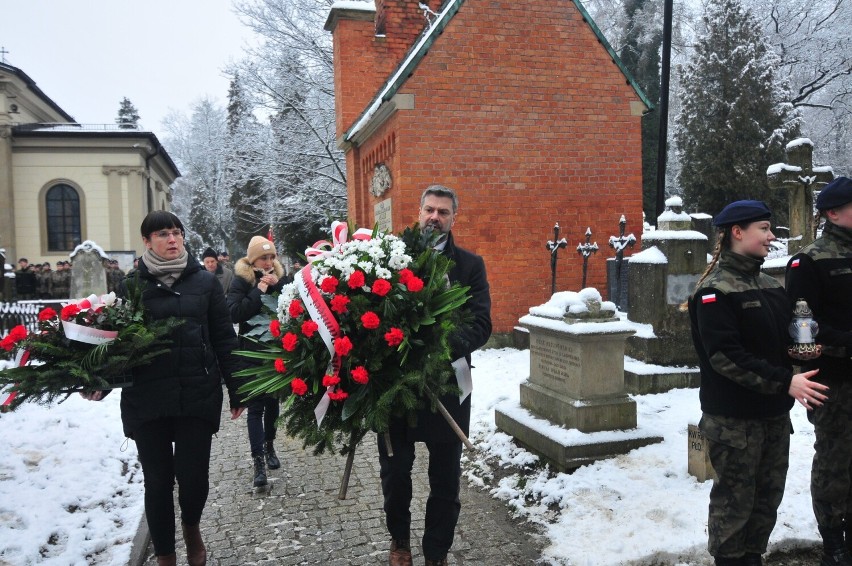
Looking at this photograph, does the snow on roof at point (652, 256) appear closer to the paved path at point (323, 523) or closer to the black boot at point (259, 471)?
the paved path at point (323, 523)

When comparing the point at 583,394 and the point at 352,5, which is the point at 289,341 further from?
the point at 352,5

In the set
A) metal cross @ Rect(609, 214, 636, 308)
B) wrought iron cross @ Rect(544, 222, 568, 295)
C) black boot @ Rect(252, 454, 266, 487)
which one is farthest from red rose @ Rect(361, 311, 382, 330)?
wrought iron cross @ Rect(544, 222, 568, 295)

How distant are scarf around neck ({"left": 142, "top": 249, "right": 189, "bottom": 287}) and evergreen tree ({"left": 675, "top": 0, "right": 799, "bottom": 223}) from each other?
23285 millimetres

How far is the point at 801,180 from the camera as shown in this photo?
7133 millimetres

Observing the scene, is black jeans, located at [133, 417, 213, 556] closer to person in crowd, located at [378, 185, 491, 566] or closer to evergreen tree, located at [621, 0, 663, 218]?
person in crowd, located at [378, 185, 491, 566]

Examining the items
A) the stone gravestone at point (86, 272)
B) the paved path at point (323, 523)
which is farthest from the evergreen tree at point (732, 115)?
the paved path at point (323, 523)

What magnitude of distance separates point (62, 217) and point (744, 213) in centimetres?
3761

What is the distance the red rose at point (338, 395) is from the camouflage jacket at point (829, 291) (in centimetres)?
242

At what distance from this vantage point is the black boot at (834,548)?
11.3ft

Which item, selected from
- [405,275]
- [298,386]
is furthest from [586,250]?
[298,386]

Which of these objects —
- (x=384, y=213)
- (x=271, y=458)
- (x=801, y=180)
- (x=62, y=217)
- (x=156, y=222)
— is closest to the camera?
(x=156, y=222)

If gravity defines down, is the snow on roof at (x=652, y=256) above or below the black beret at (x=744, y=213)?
below

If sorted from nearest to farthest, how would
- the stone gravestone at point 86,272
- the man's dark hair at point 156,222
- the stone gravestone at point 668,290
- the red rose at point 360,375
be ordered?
the red rose at point 360,375 < the man's dark hair at point 156,222 < the stone gravestone at point 668,290 < the stone gravestone at point 86,272

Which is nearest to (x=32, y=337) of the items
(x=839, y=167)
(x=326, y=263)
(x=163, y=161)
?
(x=326, y=263)
